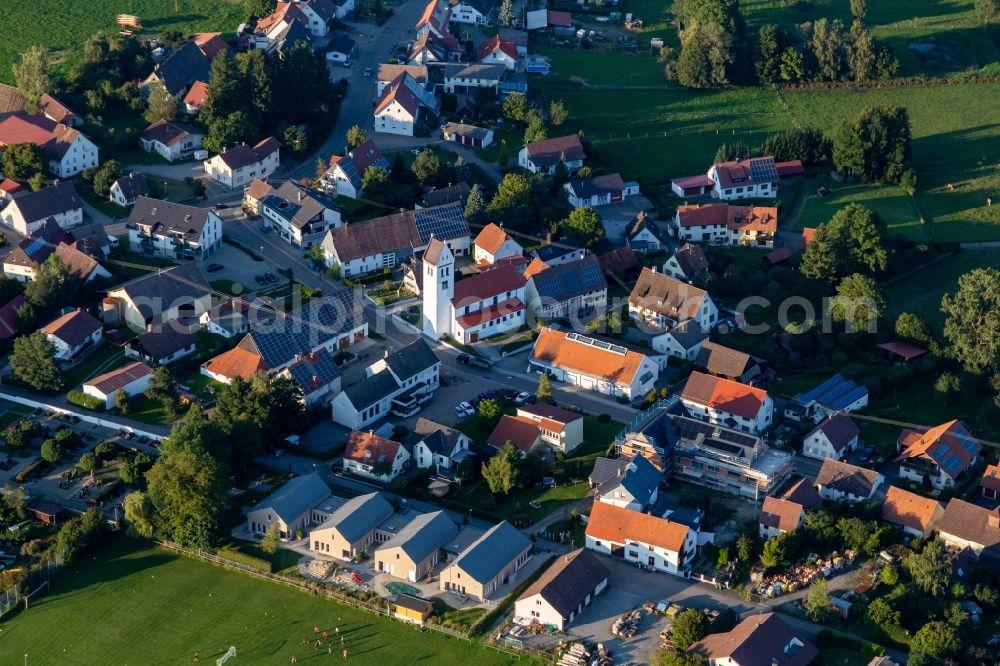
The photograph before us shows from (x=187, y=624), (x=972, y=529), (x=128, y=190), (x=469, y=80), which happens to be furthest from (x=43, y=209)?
(x=972, y=529)

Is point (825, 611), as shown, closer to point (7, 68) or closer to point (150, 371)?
point (150, 371)

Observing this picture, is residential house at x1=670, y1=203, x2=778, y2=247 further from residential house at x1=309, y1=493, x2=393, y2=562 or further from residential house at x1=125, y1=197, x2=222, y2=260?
residential house at x1=309, y1=493, x2=393, y2=562

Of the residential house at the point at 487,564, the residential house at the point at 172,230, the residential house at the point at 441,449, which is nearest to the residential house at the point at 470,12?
the residential house at the point at 172,230

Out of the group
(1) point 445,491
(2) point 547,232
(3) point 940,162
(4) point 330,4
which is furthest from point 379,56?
(1) point 445,491

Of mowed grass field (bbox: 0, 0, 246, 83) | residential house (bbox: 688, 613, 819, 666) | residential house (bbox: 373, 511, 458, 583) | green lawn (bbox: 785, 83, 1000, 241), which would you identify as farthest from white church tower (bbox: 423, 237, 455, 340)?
mowed grass field (bbox: 0, 0, 246, 83)

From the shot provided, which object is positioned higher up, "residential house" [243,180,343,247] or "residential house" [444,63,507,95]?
"residential house" [444,63,507,95]

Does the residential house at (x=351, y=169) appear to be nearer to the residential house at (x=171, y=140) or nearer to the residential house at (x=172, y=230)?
the residential house at (x=172, y=230)
